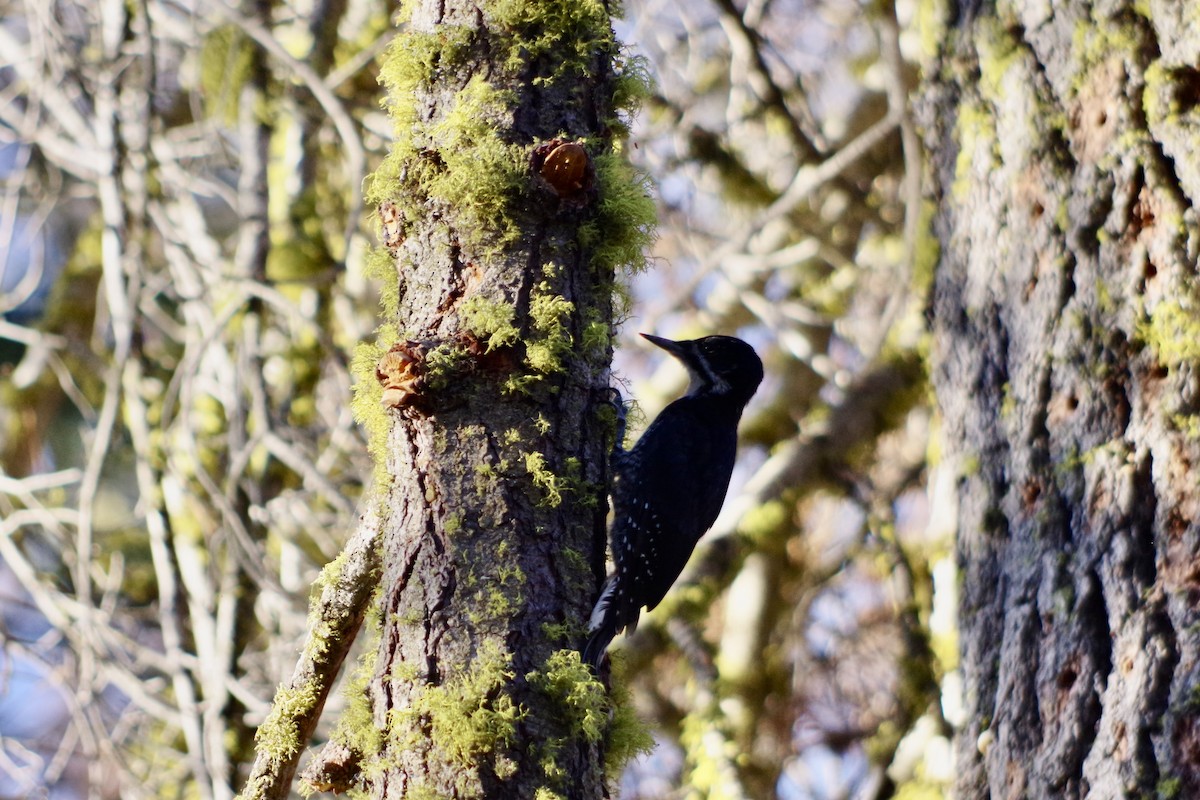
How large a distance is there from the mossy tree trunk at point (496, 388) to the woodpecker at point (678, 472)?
2.80 feet

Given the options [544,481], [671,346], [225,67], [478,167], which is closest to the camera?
[544,481]

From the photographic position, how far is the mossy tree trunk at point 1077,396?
247 centimetres

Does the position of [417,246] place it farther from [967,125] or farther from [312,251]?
[312,251]

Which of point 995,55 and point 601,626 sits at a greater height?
point 995,55

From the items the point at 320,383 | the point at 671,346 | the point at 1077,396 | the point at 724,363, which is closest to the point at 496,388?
the point at 1077,396

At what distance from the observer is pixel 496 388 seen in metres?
2.33

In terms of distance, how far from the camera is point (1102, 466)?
2.64m

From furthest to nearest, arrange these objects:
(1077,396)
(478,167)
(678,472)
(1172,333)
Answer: (678,472) → (1077,396) → (1172,333) → (478,167)

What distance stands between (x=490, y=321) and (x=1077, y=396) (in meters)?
1.35

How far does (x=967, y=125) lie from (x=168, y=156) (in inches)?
135

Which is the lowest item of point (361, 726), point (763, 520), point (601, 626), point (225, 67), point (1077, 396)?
point (361, 726)

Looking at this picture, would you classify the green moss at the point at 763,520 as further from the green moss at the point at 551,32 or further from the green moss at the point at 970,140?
the green moss at the point at 551,32

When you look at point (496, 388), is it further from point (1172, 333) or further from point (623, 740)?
point (1172, 333)

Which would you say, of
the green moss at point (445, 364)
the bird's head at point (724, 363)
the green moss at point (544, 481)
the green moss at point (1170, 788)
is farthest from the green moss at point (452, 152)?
the bird's head at point (724, 363)
